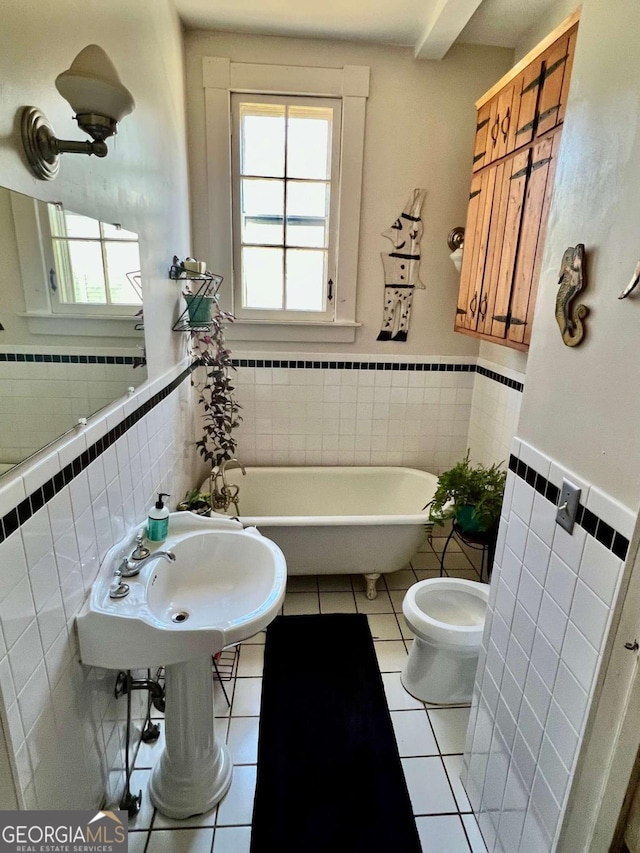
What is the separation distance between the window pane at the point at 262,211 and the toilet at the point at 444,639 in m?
2.07

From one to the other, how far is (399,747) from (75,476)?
151cm

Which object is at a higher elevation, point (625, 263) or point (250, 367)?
point (625, 263)

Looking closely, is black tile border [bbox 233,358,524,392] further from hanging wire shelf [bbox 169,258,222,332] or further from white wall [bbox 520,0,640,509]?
white wall [bbox 520,0,640,509]

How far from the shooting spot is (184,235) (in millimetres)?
2449

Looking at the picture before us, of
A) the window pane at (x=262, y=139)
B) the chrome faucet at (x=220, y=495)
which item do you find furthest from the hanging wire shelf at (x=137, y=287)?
the window pane at (x=262, y=139)

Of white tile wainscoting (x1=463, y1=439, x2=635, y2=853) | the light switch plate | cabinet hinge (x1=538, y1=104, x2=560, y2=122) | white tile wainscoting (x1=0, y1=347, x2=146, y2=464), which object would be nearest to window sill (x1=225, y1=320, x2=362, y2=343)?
cabinet hinge (x1=538, y1=104, x2=560, y2=122)

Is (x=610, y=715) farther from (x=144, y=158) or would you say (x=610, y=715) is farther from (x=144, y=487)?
(x=144, y=158)

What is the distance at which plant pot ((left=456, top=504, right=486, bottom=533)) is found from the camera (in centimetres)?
221

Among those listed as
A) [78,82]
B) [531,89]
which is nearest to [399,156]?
[531,89]

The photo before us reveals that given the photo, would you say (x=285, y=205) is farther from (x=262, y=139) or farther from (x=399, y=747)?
(x=399, y=747)

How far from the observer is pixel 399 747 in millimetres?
1730

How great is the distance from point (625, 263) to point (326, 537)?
69.9 inches

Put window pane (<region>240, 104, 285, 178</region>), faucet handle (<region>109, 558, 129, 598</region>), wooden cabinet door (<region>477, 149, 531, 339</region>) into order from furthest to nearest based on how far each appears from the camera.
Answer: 1. window pane (<region>240, 104, 285, 178</region>)
2. wooden cabinet door (<region>477, 149, 531, 339</region>)
3. faucet handle (<region>109, 558, 129, 598</region>)

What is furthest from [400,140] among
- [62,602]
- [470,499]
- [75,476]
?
[62,602]
